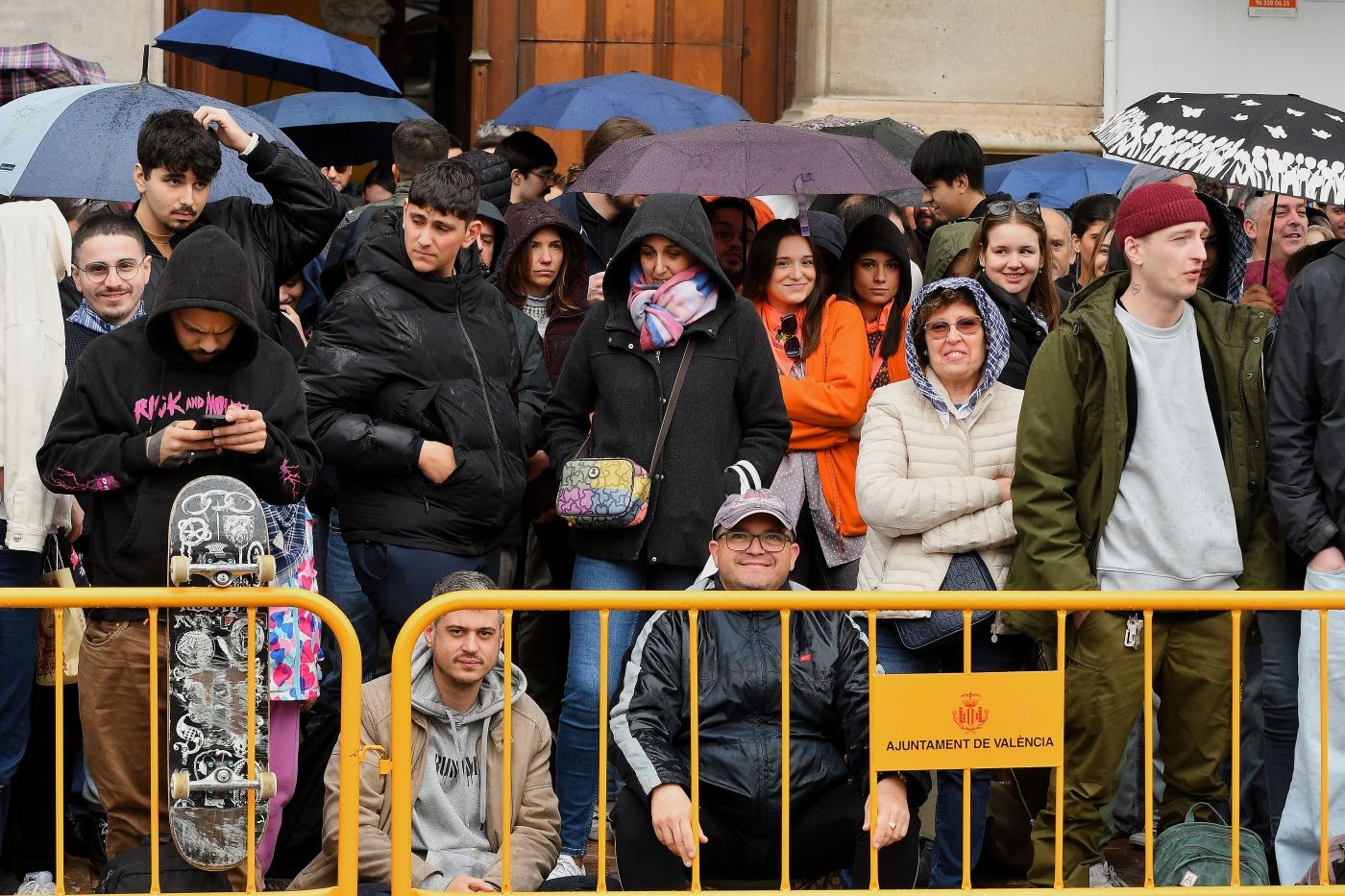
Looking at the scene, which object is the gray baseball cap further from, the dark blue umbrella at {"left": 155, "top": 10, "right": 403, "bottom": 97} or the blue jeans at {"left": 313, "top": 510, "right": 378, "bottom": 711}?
the dark blue umbrella at {"left": 155, "top": 10, "right": 403, "bottom": 97}

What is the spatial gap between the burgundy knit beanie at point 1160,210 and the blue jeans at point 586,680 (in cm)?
176

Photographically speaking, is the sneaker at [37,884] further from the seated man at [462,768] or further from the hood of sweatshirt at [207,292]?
the hood of sweatshirt at [207,292]

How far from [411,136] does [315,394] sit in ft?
6.73

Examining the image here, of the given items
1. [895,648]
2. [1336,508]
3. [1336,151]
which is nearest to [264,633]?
[895,648]

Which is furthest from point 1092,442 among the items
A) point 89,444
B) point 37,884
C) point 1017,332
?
point 37,884

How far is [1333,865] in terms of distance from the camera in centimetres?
522

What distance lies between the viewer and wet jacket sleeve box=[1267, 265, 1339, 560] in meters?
5.50

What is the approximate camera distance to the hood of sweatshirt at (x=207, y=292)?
16.6ft

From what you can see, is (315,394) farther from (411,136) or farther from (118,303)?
(411,136)

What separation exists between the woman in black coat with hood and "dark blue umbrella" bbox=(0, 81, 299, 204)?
4.57ft

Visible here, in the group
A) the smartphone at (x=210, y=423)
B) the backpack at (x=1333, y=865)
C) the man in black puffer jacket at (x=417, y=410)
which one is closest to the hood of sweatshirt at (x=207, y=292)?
the smartphone at (x=210, y=423)

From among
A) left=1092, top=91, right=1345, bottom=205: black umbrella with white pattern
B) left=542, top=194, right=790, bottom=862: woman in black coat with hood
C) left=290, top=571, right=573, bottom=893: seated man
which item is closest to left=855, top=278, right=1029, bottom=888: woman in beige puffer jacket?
left=542, top=194, right=790, bottom=862: woman in black coat with hood

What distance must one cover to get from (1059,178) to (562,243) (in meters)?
3.65

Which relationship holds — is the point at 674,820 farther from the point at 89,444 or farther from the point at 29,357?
the point at 29,357
